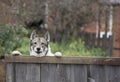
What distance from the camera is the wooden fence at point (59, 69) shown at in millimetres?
4328

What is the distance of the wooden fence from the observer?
14.2ft

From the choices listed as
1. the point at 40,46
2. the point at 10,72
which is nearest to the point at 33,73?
the point at 10,72

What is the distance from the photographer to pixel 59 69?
174 inches

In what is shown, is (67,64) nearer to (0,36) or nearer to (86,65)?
(86,65)

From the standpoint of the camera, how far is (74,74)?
440cm

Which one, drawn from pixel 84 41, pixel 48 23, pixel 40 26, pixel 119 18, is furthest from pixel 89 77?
pixel 40 26

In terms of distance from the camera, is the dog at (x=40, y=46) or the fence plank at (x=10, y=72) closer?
the fence plank at (x=10, y=72)

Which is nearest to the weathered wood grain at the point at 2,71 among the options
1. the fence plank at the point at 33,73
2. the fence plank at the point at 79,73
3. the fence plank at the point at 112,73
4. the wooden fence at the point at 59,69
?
the wooden fence at the point at 59,69

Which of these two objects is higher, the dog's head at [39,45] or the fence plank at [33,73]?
the dog's head at [39,45]

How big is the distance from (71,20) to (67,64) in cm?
1382

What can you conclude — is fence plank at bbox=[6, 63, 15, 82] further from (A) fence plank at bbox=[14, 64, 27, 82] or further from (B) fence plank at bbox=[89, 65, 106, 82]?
(B) fence plank at bbox=[89, 65, 106, 82]

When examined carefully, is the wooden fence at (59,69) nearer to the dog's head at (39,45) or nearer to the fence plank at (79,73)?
the fence plank at (79,73)

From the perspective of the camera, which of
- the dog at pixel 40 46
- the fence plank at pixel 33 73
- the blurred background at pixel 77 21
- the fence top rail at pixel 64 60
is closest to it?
the fence top rail at pixel 64 60

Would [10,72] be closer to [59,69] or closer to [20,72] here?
[20,72]
